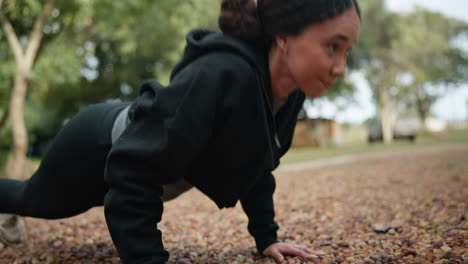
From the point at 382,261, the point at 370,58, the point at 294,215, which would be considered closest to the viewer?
the point at 382,261

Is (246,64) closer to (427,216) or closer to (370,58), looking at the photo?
(427,216)

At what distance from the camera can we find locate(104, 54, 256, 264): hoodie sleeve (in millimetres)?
1497

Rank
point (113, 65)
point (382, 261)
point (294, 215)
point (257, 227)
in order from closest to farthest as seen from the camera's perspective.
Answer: point (382, 261), point (257, 227), point (294, 215), point (113, 65)

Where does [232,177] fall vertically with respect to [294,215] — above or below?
above

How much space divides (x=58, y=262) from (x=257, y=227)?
1.27 meters

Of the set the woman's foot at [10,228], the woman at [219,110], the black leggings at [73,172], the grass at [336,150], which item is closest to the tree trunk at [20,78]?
the grass at [336,150]

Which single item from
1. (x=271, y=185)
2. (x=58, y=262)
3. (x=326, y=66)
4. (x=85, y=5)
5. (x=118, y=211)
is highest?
(x=85, y=5)

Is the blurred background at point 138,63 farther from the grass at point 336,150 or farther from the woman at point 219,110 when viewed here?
the woman at point 219,110

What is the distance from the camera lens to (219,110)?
157cm

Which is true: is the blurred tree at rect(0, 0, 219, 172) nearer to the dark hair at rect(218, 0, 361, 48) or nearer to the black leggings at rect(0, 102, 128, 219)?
the black leggings at rect(0, 102, 128, 219)

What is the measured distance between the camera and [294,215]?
3.72m

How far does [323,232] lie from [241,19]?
1833mm

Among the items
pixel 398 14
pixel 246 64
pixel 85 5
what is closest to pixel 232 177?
pixel 246 64

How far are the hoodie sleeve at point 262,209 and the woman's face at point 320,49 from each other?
749 millimetres
